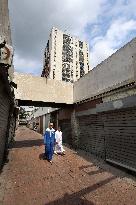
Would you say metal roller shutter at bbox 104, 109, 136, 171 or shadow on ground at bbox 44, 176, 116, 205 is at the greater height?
metal roller shutter at bbox 104, 109, 136, 171

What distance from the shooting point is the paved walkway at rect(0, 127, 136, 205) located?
5.02 meters

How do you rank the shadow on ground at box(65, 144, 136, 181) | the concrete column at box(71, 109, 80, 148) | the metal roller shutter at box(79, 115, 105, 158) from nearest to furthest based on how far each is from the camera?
the shadow on ground at box(65, 144, 136, 181), the metal roller shutter at box(79, 115, 105, 158), the concrete column at box(71, 109, 80, 148)

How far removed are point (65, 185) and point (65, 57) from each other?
5348 centimetres

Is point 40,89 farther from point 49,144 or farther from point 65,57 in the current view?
point 65,57

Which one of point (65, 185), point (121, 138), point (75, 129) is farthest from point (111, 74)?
point (75, 129)

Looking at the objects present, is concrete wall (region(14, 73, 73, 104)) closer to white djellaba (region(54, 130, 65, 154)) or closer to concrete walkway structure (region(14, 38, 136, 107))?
concrete walkway structure (region(14, 38, 136, 107))

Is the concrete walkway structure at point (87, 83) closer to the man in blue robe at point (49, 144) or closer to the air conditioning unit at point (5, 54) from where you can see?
the man in blue robe at point (49, 144)

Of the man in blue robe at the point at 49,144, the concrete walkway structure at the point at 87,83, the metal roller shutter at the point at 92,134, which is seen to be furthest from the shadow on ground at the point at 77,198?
the metal roller shutter at the point at 92,134

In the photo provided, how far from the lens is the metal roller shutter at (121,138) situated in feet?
24.6

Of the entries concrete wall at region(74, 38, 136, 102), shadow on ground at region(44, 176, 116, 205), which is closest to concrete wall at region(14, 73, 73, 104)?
concrete wall at region(74, 38, 136, 102)

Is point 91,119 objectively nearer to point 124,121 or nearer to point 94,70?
point 94,70

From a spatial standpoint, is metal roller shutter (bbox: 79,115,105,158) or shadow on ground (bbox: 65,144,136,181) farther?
metal roller shutter (bbox: 79,115,105,158)

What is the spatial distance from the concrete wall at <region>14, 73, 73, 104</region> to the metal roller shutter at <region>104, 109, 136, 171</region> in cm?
518

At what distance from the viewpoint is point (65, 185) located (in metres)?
6.14
